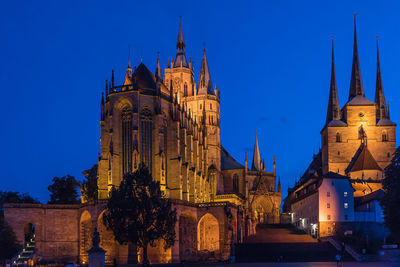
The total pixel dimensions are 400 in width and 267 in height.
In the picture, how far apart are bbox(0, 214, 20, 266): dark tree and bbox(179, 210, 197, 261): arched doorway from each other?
18.2 metres

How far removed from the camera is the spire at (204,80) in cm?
10906

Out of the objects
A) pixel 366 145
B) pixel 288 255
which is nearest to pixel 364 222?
pixel 288 255

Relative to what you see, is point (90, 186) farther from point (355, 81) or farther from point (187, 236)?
point (355, 81)

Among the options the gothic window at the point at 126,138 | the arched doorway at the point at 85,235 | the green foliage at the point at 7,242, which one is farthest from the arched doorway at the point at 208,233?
the green foliage at the point at 7,242

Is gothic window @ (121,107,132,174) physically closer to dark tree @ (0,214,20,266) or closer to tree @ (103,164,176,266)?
dark tree @ (0,214,20,266)

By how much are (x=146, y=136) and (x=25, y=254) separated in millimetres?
19613

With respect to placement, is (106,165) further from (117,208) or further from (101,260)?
(101,260)

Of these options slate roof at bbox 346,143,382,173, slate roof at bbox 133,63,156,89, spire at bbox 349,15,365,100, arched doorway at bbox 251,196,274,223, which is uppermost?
spire at bbox 349,15,365,100

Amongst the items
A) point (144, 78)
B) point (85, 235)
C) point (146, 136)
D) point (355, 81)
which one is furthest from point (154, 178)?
point (355, 81)

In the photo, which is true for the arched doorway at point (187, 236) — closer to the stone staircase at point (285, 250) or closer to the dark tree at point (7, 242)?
the stone staircase at point (285, 250)

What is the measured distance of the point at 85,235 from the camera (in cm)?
6750

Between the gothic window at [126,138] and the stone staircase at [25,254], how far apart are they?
13563 mm

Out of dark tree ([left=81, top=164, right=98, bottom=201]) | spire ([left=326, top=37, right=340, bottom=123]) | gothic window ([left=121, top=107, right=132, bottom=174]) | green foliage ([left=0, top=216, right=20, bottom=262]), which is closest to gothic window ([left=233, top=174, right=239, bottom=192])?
spire ([left=326, top=37, right=340, bottom=123])

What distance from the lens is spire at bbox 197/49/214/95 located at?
109 m
